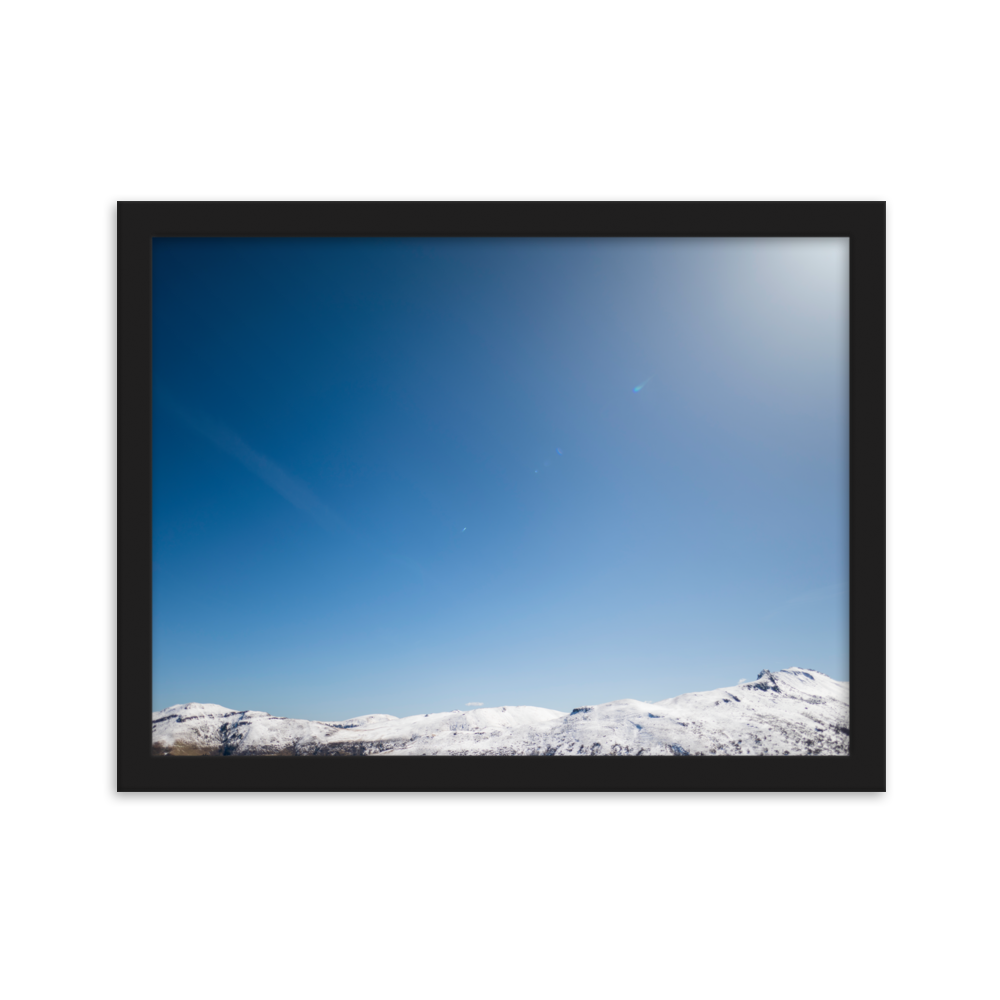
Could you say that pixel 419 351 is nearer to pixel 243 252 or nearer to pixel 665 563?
pixel 243 252

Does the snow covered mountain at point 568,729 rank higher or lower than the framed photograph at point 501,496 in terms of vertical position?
lower

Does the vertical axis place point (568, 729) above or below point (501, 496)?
below

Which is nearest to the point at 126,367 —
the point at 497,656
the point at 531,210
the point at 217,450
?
the point at 217,450

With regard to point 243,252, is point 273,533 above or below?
below

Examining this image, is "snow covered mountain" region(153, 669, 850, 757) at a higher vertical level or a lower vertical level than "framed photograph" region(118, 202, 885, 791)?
lower
